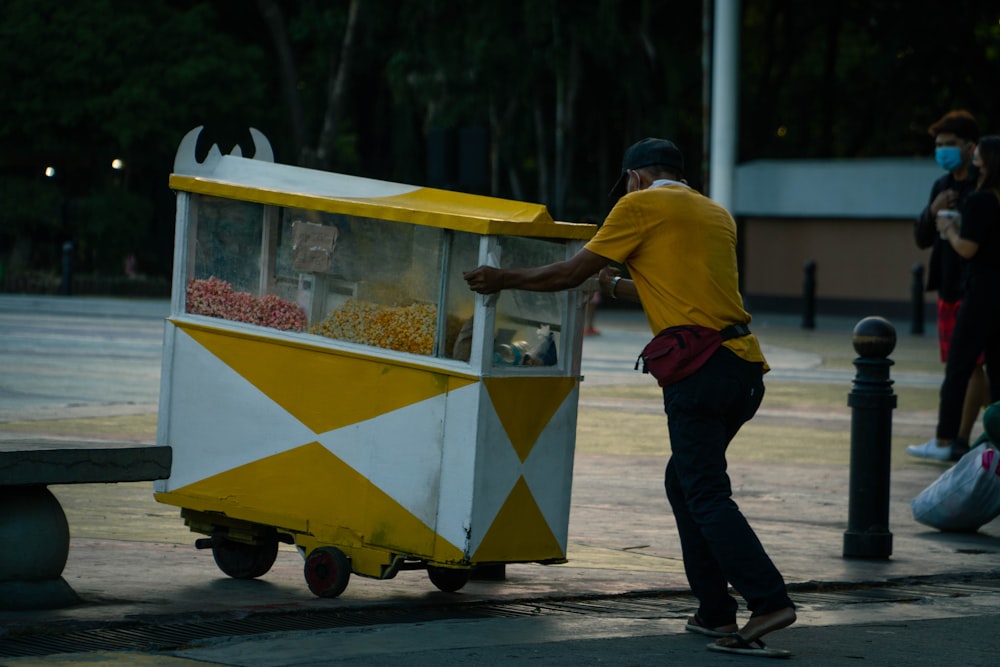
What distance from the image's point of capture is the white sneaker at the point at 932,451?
1134cm

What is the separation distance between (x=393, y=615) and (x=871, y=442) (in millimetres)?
2717

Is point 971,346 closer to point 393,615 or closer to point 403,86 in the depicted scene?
point 393,615

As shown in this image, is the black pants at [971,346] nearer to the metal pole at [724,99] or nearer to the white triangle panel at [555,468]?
the white triangle panel at [555,468]

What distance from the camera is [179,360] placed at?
6.71 meters

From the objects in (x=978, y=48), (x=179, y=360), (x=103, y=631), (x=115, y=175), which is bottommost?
(x=103, y=631)

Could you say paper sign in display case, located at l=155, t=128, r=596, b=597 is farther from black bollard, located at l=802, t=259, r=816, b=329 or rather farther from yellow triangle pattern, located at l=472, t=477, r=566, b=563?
black bollard, located at l=802, t=259, r=816, b=329

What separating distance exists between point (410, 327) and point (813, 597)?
2006mm

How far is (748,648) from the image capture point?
18.6 ft

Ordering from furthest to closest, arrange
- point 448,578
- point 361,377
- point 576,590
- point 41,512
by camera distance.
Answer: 1. point 576,590
2. point 448,578
3. point 361,377
4. point 41,512

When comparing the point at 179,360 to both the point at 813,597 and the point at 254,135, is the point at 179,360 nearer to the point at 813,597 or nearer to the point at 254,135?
the point at 254,135

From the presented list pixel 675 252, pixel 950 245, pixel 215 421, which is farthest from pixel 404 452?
pixel 950 245

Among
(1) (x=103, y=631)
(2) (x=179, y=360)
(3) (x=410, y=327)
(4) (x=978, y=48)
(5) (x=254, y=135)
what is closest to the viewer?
(1) (x=103, y=631)

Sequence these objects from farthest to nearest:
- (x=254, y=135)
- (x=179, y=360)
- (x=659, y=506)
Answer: (x=659, y=506), (x=254, y=135), (x=179, y=360)

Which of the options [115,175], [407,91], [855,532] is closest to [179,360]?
[855,532]
